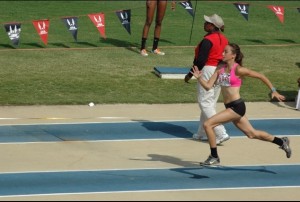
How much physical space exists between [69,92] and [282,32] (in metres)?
9.86

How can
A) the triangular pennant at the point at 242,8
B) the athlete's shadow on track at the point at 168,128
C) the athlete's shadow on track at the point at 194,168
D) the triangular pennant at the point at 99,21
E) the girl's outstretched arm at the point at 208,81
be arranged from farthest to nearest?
the triangular pennant at the point at 242,8 → the triangular pennant at the point at 99,21 → the athlete's shadow on track at the point at 168,128 → the athlete's shadow on track at the point at 194,168 → the girl's outstretched arm at the point at 208,81

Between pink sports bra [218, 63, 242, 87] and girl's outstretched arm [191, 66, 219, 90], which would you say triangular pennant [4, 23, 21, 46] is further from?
pink sports bra [218, 63, 242, 87]

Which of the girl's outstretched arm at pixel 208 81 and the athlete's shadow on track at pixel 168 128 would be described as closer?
the girl's outstretched arm at pixel 208 81

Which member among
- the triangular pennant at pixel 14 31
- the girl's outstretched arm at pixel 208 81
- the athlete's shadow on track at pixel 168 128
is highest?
the girl's outstretched arm at pixel 208 81

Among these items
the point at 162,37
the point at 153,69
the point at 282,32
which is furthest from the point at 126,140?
the point at 282,32

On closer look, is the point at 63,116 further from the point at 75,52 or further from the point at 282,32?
the point at 282,32

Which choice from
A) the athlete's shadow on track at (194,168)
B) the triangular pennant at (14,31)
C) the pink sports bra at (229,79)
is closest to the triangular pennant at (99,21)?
the triangular pennant at (14,31)

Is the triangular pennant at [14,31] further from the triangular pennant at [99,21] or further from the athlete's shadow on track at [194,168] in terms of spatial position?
the athlete's shadow on track at [194,168]

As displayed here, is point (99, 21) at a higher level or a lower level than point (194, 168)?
higher

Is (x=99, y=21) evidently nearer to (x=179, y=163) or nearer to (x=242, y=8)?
(x=242, y=8)

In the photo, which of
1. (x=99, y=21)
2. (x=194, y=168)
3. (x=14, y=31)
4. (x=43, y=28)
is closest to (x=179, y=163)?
(x=194, y=168)

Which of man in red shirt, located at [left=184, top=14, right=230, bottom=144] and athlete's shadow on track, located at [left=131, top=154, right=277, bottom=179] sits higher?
man in red shirt, located at [left=184, top=14, right=230, bottom=144]

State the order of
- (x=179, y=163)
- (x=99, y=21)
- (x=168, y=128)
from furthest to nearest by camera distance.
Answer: (x=99, y=21), (x=168, y=128), (x=179, y=163)

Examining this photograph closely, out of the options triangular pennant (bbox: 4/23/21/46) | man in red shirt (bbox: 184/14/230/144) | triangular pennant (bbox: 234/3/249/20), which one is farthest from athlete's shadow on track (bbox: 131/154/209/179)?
triangular pennant (bbox: 234/3/249/20)
